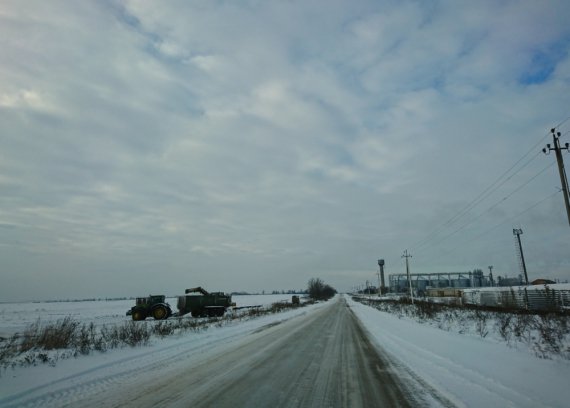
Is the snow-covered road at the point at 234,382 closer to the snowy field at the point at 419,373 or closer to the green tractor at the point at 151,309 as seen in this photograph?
the snowy field at the point at 419,373

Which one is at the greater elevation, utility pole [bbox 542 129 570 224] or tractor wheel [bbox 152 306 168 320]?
utility pole [bbox 542 129 570 224]

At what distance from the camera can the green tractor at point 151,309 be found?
34531 mm

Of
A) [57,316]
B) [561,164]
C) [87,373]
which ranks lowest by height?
[87,373]

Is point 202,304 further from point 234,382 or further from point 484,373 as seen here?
point 484,373

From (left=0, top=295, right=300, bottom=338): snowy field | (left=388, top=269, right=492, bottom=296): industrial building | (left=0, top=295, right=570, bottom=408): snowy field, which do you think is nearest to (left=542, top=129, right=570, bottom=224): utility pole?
(left=0, top=295, right=570, bottom=408): snowy field

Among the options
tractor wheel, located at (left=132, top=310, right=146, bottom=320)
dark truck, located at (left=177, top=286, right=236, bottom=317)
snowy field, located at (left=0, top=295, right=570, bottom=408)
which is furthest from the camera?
dark truck, located at (left=177, top=286, right=236, bottom=317)

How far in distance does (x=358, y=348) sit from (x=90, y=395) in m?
8.50

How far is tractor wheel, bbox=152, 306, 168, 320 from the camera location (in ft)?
113

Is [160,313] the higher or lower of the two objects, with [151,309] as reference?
lower

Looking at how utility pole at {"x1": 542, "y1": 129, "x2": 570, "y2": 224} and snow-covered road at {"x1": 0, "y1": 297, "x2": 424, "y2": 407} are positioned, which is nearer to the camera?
snow-covered road at {"x1": 0, "y1": 297, "x2": 424, "y2": 407}

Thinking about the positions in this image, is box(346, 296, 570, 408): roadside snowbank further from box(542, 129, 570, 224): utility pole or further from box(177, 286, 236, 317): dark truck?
box(177, 286, 236, 317): dark truck

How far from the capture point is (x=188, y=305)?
3797cm

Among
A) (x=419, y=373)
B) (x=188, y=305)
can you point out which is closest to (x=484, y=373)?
(x=419, y=373)

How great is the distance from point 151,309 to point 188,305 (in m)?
3.86
